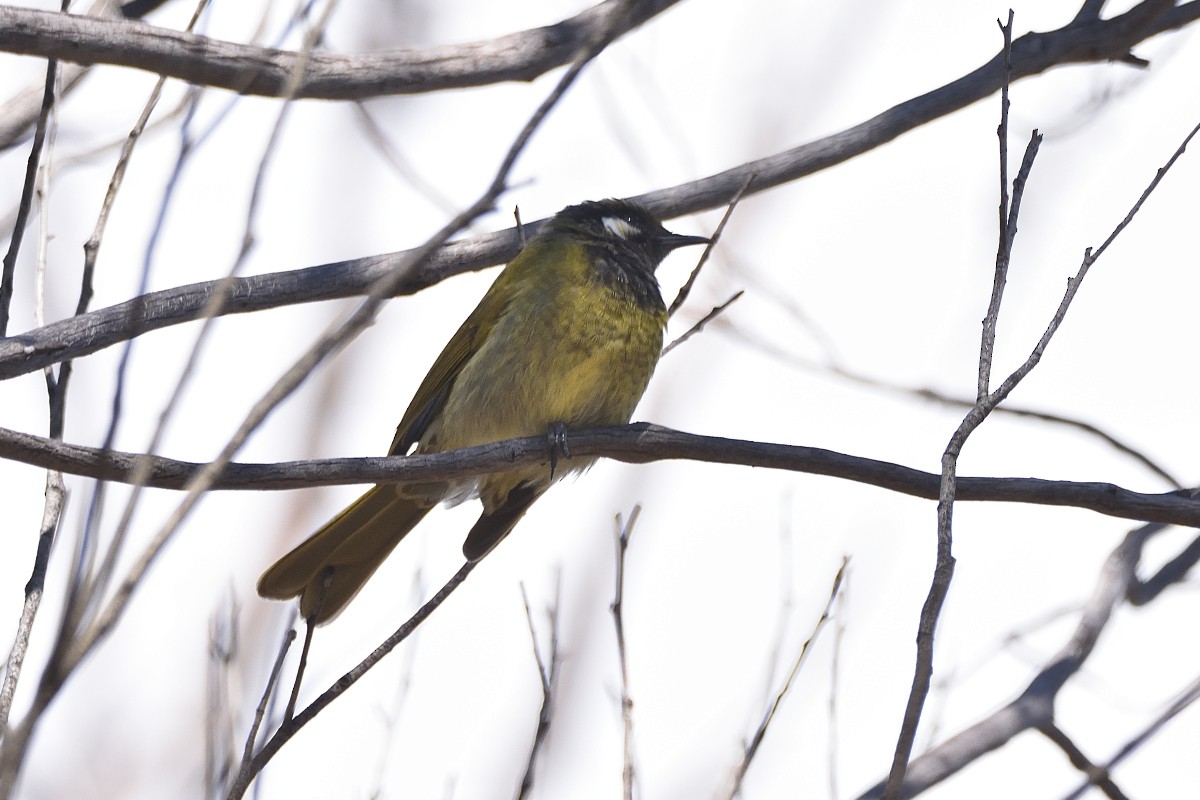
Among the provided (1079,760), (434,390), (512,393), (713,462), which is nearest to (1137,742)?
(1079,760)

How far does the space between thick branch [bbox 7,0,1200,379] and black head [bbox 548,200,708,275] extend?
87cm

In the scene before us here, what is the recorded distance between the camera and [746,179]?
364cm

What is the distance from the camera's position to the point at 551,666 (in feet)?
9.64

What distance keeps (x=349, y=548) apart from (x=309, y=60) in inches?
73.4

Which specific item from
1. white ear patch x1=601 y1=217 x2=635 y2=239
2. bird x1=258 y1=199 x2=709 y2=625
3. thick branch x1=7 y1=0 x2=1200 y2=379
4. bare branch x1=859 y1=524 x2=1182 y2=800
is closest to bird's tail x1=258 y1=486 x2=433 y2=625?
bird x1=258 y1=199 x2=709 y2=625

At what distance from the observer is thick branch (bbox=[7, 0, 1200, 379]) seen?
315 cm

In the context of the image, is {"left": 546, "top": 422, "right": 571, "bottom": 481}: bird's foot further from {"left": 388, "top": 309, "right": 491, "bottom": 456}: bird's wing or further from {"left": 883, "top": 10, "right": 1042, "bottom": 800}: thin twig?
{"left": 883, "top": 10, "right": 1042, "bottom": 800}: thin twig

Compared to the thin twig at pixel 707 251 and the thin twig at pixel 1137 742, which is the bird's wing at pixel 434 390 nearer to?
the thin twig at pixel 707 251

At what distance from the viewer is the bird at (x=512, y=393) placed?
13.6 feet

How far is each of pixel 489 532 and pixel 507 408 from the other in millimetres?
486

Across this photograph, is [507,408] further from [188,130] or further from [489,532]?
[188,130]

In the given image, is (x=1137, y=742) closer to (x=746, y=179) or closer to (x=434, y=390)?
(x=746, y=179)

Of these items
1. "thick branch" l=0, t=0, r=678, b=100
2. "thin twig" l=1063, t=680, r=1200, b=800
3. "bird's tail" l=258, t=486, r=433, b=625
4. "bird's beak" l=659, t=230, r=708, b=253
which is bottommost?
"thin twig" l=1063, t=680, r=1200, b=800

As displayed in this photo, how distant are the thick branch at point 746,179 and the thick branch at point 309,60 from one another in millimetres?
485
